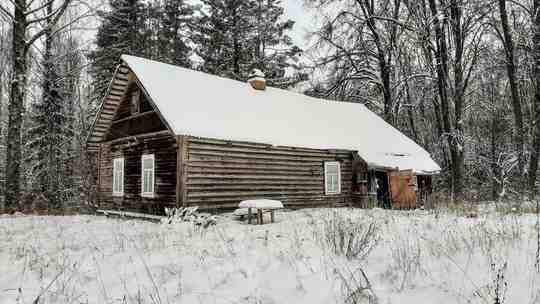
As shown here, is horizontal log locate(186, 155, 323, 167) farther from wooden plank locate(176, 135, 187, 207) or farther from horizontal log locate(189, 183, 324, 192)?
horizontal log locate(189, 183, 324, 192)

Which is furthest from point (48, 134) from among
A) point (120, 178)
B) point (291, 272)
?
point (291, 272)

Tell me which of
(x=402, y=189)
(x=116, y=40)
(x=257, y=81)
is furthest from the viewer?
(x=116, y=40)

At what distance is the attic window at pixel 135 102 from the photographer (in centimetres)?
1568

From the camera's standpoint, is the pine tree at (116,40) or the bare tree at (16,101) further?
the pine tree at (116,40)

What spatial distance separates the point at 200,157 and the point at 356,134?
966cm

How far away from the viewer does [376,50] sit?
2642cm

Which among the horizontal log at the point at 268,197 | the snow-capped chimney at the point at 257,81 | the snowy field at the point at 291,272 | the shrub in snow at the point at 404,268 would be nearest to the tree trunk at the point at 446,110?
the horizontal log at the point at 268,197

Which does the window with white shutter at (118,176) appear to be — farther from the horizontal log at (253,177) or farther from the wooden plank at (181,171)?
the horizontal log at (253,177)

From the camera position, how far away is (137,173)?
15.6 meters

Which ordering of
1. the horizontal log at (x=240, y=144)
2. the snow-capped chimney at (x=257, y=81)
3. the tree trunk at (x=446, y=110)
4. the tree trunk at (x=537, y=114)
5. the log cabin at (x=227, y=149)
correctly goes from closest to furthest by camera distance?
1. the horizontal log at (x=240, y=144)
2. the log cabin at (x=227, y=149)
3. the tree trunk at (x=537, y=114)
4. the snow-capped chimney at (x=257, y=81)
5. the tree trunk at (x=446, y=110)

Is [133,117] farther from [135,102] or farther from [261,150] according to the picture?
[261,150]

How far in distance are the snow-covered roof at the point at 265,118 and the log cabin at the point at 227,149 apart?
0.06m

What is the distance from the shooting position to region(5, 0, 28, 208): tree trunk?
48.5ft

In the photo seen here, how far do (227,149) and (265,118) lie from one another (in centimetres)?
320
